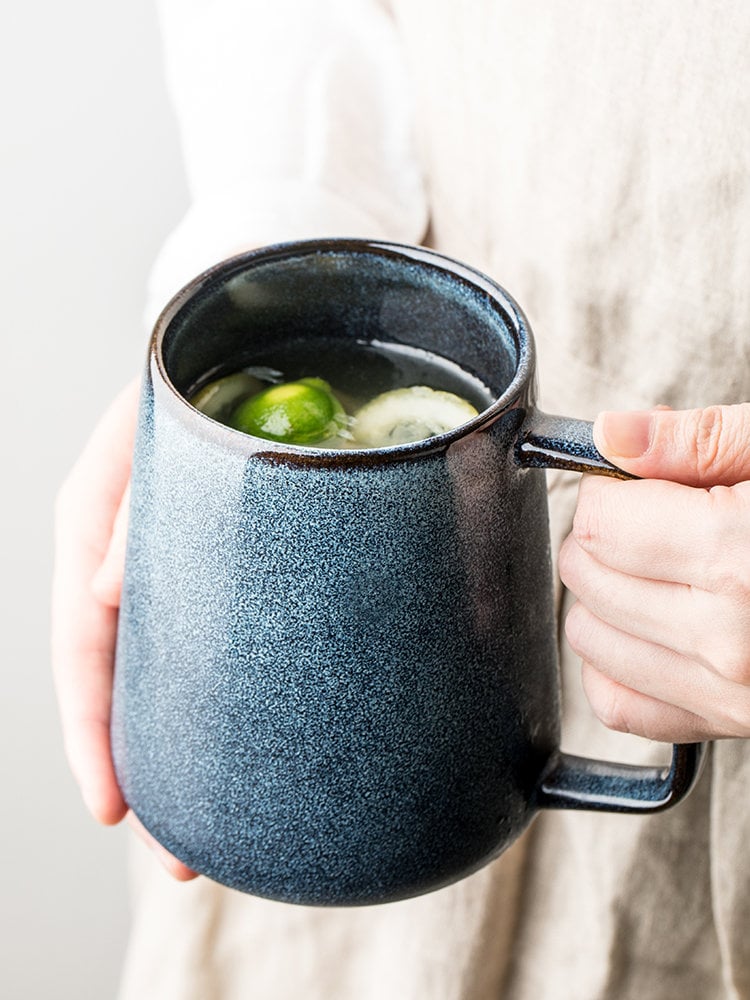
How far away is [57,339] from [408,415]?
77cm

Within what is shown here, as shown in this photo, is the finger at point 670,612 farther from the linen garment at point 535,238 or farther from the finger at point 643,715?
the linen garment at point 535,238

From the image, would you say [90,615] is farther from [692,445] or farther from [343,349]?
[692,445]

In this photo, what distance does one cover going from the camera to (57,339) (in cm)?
116

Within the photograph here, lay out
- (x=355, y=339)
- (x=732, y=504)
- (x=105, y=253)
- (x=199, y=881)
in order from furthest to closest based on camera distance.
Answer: (x=105, y=253) < (x=199, y=881) < (x=355, y=339) < (x=732, y=504)

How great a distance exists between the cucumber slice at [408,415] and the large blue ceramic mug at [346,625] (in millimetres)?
19

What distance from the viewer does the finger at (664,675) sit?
44cm

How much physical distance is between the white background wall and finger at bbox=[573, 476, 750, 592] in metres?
0.83

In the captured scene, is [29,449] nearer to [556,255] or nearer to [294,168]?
[294,168]

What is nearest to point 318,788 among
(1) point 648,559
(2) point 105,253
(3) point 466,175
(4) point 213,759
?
(4) point 213,759

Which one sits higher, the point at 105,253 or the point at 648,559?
the point at 648,559

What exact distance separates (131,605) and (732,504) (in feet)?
0.76

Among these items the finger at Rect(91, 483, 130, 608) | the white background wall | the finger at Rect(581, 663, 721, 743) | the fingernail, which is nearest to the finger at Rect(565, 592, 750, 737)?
the finger at Rect(581, 663, 721, 743)

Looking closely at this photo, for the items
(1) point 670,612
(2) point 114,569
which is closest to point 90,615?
(2) point 114,569

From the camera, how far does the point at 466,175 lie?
685 millimetres
